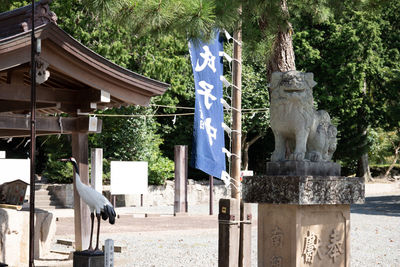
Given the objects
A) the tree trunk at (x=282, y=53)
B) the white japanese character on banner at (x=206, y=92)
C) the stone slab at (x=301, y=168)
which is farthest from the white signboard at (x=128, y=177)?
the stone slab at (x=301, y=168)

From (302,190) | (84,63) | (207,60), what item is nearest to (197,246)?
(207,60)

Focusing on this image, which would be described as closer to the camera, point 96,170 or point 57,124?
point 57,124

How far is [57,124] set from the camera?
10.5m

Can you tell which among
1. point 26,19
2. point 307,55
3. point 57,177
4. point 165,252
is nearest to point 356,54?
point 307,55

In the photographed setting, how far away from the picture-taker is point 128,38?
25.1 m

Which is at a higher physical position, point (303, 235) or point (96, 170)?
point (96, 170)

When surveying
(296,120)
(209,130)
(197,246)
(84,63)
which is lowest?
→ (197,246)

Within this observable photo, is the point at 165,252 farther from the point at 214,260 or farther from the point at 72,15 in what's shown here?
the point at 72,15

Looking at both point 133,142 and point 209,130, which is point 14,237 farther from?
point 133,142

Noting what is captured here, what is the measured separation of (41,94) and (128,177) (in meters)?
12.9

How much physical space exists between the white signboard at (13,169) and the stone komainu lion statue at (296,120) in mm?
15254

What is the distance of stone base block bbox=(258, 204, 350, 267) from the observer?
631 cm

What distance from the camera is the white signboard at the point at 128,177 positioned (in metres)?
22.3

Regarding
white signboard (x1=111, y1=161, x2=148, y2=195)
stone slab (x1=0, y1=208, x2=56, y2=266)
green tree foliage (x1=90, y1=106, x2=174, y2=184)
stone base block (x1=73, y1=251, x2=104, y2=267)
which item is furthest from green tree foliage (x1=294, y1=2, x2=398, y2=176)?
stone base block (x1=73, y1=251, x2=104, y2=267)
